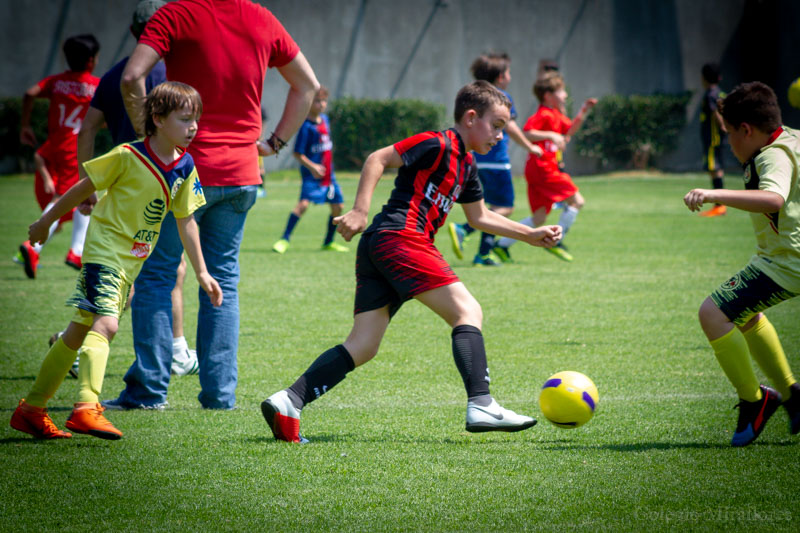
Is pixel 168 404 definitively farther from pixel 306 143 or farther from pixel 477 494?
pixel 306 143

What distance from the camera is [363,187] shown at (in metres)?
4.08

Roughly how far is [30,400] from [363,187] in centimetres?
183

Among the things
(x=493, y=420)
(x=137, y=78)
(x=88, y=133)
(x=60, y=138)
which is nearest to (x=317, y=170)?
(x=60, y=138)

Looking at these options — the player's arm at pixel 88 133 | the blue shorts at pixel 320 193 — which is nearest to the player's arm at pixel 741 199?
the player's arm at pixel 88 133

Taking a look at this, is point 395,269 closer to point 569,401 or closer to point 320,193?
point 569,401

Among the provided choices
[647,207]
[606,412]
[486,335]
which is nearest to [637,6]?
[647,207]

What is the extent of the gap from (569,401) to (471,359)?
0.49 metres

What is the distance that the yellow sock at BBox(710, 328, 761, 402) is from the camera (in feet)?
13.6

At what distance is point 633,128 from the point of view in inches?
1220

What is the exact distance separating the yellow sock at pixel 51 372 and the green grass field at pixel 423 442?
0.22 metres

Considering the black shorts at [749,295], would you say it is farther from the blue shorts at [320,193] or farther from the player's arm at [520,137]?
the blue shorts at [320,193]

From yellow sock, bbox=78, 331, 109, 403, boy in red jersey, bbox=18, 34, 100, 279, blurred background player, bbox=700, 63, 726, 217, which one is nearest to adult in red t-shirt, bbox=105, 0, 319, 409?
yellow sock, bbox=78, 331, 109, 403

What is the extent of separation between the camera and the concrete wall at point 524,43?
98.7ft

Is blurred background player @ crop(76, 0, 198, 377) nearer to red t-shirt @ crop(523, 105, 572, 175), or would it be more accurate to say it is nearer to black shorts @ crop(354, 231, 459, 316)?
black shorts @ crop(354, 231, 459, 316)
